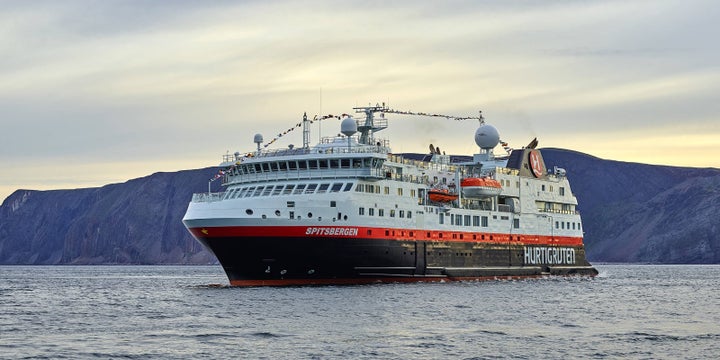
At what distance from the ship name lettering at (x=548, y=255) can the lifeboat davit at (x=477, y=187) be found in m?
8.44

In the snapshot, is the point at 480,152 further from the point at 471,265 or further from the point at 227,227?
the point at 227,227

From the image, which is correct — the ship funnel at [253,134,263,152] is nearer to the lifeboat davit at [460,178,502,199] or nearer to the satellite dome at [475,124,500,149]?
the lifeboat davit at [460,178,502,199]

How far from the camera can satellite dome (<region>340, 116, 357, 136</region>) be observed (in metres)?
73.6

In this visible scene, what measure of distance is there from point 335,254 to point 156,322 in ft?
63.9

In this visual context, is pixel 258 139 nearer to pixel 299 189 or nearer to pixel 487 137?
pixel 299 189

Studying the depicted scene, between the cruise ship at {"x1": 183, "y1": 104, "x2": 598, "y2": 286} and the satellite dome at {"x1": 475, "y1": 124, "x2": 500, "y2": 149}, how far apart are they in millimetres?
121

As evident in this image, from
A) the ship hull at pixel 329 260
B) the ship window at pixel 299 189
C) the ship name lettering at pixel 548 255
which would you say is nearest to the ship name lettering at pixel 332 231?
the ship hull at pixel 329 260

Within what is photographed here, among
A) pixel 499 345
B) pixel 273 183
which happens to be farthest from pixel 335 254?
pixel 499 345

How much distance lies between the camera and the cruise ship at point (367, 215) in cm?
6506

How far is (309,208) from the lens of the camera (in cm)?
6544

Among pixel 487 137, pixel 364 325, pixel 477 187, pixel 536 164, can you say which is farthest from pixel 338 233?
pixel 536 164

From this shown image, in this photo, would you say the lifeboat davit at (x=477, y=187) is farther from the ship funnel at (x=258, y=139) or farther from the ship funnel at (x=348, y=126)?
the ship funnel at (x=258, y=139)

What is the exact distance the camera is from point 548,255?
3531 inches

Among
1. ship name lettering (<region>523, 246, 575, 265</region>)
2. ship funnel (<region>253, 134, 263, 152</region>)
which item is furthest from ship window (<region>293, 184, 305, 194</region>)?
ship name lettering (<region>523, 246, 575, 265</region>)
